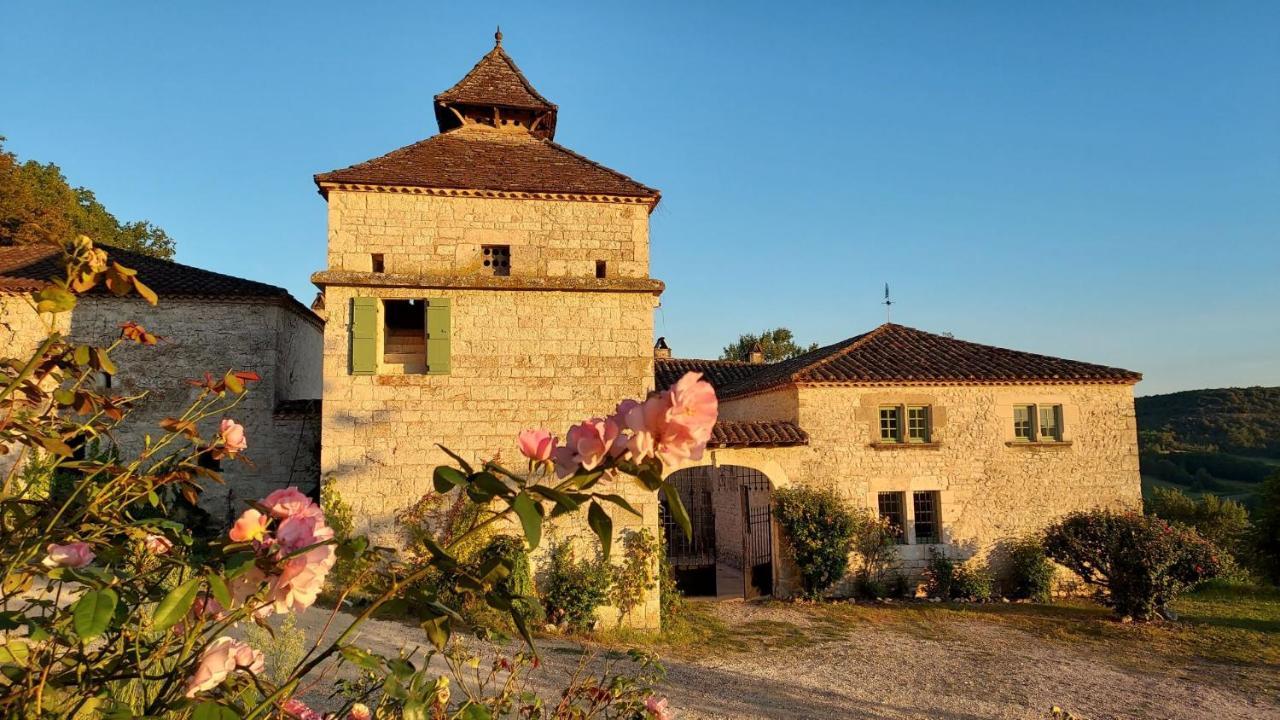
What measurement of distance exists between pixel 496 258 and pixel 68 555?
30.1 feet

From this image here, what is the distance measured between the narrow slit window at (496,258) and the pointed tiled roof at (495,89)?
11.0 ft

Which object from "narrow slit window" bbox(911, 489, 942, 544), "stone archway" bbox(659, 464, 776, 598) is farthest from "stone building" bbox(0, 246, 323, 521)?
"narrow slit window" bbox(911, 489, 942, 544)

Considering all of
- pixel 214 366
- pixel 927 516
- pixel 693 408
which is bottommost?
pixel 927 516

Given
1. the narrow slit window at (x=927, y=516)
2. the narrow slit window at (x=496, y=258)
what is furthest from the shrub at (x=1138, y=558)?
the narrow slit window at (x=496, y=258)

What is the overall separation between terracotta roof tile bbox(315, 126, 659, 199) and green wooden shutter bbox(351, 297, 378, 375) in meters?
1.88

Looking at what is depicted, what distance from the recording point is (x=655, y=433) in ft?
4.32

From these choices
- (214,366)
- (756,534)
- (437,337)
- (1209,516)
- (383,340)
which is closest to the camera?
(437,337)

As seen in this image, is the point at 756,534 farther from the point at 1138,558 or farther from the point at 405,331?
the point at 405,331

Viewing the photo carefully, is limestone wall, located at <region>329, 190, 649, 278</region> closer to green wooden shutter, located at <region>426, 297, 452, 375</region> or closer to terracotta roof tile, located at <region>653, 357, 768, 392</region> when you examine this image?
green wooden shutter, located at <region>426, 297, 452, 375</region>

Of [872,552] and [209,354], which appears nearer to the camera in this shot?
[209,354]

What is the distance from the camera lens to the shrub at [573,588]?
31.7 feet

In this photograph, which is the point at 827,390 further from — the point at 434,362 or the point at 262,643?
the point at 262,643

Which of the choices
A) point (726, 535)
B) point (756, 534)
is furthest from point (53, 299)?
point (726, 535)

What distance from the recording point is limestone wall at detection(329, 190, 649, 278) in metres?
9.87
